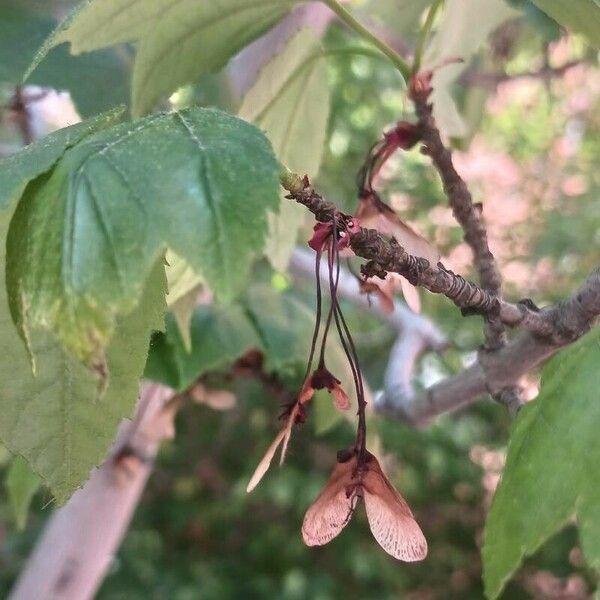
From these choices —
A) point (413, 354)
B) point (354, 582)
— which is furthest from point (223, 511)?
point (413, 354)

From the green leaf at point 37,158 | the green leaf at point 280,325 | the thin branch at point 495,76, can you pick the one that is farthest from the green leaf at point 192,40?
the thin branch at point 495,76

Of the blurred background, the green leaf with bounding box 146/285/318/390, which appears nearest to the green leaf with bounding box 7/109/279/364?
the green leaf with bounding box 146/285/318/390

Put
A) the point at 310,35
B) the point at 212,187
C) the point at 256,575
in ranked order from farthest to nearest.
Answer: the point at 256,575 < the point at 310,35 < the point at 212,187

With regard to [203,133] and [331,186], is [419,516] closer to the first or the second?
[331,186]

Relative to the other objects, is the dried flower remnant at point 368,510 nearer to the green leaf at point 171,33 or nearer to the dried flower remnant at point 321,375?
the dried flower remnant at point 321,375

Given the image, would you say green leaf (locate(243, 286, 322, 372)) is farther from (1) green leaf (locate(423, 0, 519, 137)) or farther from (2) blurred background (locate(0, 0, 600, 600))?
(2) blurred background (locate(0, 0, 600, 600))

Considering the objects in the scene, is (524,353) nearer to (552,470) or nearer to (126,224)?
(552,470)
